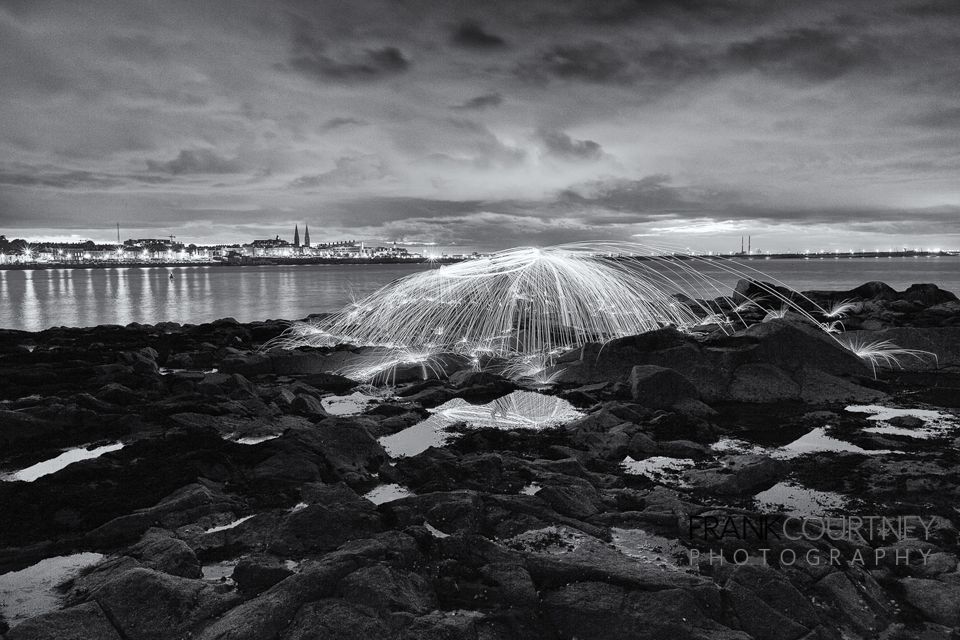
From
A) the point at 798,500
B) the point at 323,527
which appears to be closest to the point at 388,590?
the point at 323,527

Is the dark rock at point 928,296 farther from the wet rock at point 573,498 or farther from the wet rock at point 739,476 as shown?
the wet rock at point 573,498

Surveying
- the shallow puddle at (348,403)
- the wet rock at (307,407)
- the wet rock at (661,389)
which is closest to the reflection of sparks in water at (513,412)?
the wet rock at (661,389)

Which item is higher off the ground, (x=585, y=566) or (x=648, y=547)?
(x=585, y=566)

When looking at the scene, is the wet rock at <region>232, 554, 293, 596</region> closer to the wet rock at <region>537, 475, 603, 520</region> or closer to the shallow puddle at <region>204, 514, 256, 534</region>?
the shallow puddle at <region>204, 514, 256, 534</region>

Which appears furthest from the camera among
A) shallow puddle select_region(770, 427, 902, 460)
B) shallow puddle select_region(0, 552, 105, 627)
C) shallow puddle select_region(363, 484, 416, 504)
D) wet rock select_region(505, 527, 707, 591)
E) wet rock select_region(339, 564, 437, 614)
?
shallow puddle select_region(770, 427, 902, 460)

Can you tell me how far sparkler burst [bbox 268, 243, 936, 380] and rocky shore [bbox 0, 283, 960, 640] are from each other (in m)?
2.38

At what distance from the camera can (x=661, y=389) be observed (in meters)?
12.8

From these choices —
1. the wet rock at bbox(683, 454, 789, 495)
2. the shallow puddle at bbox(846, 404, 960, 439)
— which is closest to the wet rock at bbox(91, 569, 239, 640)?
the wet rock at bbox(683, 454, 789, 495)

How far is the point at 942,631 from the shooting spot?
4.88m

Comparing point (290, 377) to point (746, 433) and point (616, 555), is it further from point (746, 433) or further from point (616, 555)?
point (616, 555)

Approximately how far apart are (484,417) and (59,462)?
745 centimetres

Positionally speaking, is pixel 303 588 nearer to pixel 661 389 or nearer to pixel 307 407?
pixel 307 407

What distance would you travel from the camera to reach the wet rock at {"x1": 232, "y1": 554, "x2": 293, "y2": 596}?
5.30 metres

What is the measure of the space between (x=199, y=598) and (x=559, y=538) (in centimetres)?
344
